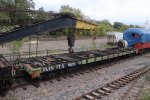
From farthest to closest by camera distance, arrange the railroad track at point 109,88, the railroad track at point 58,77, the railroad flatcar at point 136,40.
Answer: the railroad flatcar at point 136,40 < the railroad track at point 58,77 < the railroad track at point 109,88

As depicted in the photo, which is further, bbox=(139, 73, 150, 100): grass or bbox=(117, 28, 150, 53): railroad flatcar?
bbox=(117, 28, 150, 53): railroad flatcar

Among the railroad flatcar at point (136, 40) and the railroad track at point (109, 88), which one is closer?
the railroad track at point (109, 88)

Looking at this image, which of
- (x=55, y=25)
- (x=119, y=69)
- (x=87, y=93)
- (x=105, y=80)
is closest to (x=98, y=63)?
(x=119, y=69)

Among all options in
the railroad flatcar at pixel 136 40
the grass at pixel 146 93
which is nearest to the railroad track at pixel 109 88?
the grass at pixel 146 93

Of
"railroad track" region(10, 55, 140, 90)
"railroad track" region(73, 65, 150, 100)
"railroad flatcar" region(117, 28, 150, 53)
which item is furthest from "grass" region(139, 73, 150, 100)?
"railroad flatcar" region(117, 28, 150, 53)

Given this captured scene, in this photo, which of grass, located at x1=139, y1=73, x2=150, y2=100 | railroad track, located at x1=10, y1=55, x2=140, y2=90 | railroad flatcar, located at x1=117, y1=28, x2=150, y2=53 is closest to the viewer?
grass, located at x1=139, y1=73, x2=150, y2=100

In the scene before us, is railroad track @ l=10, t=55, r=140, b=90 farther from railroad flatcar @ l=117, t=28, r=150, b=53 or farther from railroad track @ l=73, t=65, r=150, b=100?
railroad flatcar @ l=117, t=28, r=150, b=53

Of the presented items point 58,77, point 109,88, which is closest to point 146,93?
point 109,88

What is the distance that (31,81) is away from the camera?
44.7ft

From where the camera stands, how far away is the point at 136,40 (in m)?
26.2

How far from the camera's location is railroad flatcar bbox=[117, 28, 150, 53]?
85.1 feet

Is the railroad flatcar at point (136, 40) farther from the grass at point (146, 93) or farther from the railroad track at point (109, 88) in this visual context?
the grass at point (146, 93)

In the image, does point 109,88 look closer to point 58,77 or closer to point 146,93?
point 146,93

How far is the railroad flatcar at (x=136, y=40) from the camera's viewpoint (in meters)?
25.9
